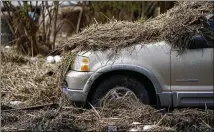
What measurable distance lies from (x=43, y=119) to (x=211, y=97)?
2.60m

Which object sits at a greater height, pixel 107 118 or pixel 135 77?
pixel 135 77

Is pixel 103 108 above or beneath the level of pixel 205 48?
beneath

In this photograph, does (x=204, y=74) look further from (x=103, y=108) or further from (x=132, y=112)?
(x=103, y=108)

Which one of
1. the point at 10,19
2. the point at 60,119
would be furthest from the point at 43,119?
the point at 10,19

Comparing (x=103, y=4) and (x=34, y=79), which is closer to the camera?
(x=34, y=79)

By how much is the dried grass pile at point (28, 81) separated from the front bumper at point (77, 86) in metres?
0.96

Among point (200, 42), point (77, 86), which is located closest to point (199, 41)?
point (200, 42)

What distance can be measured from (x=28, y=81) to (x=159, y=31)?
3003 millimetres

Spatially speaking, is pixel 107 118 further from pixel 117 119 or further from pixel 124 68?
pixel 124 68

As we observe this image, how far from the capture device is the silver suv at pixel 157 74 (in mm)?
5820

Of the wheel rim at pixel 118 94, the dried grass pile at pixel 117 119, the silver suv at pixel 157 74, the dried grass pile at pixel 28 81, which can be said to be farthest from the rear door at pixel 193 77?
the dried grass pile at pixel 28 81

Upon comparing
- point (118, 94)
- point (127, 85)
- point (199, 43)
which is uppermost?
point (199, 43)

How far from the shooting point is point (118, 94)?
5.91 metres

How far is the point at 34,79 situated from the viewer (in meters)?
7.65
